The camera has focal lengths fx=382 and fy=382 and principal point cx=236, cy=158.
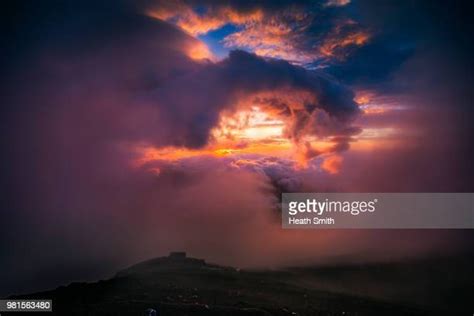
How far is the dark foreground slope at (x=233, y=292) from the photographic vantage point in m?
5.54

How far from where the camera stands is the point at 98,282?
5840 mm

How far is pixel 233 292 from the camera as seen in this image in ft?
20.2

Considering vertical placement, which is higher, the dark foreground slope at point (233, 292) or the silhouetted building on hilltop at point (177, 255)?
the silhouetted building on hilltop at point (177, 255)

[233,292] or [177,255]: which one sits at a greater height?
[177,255]

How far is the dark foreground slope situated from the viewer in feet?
18.2

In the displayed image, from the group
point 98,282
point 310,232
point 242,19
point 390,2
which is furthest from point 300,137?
point 98,282

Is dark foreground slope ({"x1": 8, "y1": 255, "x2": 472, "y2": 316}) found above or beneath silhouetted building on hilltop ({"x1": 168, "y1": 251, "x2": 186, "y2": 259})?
beneath

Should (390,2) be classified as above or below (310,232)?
above

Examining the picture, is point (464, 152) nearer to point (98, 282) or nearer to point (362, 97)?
point (362, 97)

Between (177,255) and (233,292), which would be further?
(233,292)

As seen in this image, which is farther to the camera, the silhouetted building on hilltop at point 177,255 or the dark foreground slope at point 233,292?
the silhouetted building on hilltop at point 177,255

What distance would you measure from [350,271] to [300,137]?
90.0 inches

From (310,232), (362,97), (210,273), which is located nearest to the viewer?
(310,232)

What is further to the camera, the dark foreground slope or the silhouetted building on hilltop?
the silhouetted building on hilltop
